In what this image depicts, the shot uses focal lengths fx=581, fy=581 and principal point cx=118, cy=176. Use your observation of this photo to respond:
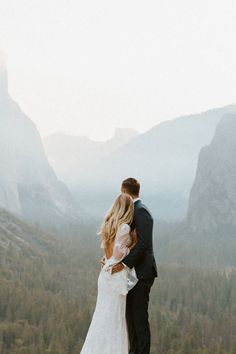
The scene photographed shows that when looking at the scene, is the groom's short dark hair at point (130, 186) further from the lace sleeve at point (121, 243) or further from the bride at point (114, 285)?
the lace sleeve at point (121, 243)

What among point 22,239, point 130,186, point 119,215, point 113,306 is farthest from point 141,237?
point 22,239

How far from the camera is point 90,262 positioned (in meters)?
112

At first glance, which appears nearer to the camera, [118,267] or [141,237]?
[141,237]

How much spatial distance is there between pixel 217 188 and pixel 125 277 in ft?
572

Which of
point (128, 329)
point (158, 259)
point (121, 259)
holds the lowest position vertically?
point (128, 329)

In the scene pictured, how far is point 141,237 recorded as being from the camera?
9.87m

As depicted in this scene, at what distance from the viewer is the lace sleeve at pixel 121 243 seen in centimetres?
994

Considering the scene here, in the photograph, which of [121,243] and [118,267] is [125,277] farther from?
[121,243]

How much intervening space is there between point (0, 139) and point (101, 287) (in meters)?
173

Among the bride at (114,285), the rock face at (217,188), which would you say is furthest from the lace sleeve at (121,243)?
the rock face at (217,188)

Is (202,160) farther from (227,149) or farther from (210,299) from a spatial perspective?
(210,299)

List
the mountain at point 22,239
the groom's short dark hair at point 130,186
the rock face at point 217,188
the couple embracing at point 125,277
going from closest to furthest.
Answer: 1. the couple embracing at point 125,277
2. the groom's short dark hair at point 130,186
3. the mountain at point 22,239
4. the rock face at point 217,188

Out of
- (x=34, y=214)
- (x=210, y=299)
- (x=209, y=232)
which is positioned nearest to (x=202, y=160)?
(x=209, y=232)

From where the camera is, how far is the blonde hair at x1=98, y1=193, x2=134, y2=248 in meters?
10.0
